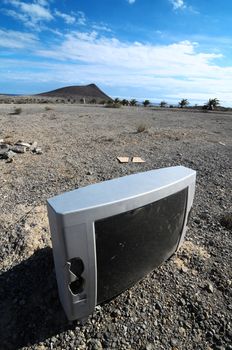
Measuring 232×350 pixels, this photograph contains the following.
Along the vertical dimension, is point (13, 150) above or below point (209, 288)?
above

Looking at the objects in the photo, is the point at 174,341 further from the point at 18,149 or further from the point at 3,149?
the point at 3,149

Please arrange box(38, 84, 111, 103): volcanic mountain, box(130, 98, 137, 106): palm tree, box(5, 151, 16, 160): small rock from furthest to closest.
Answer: box(38, 84, 111, 103): volcanic mountain, box(130, 98, 137, 106): palm tree, box(5, 151, 16, 160): small rock

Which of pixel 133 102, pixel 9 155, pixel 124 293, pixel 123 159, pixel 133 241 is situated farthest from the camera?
pixel 133 102

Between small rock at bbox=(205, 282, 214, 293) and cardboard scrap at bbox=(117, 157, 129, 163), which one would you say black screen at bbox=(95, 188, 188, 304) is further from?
cardboard scrap at bbox=(117, 157, 129, 163)

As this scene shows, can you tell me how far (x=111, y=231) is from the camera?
5.19 ft

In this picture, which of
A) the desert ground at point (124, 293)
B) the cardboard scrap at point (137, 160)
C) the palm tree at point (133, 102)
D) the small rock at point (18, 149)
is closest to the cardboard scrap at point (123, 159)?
the cardboard scrap at point (137, 160)

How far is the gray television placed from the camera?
1411mm

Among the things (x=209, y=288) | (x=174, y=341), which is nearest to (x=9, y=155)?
(x=209, y=288)

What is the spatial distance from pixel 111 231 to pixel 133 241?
235 mm

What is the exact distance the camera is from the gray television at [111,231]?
1411 millimetres

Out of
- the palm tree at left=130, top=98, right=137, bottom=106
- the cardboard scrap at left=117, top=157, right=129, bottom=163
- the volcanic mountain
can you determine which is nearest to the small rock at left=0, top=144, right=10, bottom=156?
the cardboard scrap at left=117, top=157, right=129, bottom=163

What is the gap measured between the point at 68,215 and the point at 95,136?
671 centimetres

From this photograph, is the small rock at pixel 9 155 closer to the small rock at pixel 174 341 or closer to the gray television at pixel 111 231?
the gray television at pixel 111 231

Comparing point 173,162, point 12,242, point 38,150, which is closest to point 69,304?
point 12,242
